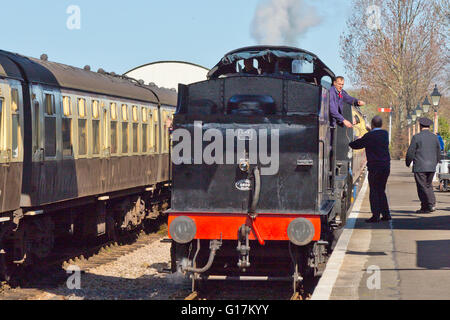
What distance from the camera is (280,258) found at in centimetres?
1095

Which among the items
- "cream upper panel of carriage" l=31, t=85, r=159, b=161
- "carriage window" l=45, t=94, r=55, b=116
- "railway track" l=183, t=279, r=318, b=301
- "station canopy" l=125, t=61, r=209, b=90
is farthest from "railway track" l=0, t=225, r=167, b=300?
"station canopy" l=125, t=61, r=209, b=90

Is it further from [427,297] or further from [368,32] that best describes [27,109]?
[368,32]

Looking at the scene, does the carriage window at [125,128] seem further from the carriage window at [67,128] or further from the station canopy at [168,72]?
the station canopy at [168,72]

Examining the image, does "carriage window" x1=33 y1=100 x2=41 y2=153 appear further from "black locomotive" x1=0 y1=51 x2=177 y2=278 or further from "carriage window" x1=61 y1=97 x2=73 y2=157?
"carriage window" x1=61 y1=97 x2=73 y2=157

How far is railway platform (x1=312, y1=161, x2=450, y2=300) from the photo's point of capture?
27.6 ft

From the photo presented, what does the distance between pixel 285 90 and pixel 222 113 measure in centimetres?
87

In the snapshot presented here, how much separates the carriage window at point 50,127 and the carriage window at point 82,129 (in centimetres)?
152

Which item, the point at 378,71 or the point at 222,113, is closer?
the point at 222,113

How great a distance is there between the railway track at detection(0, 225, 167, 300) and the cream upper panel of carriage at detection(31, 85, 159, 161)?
1946 mm

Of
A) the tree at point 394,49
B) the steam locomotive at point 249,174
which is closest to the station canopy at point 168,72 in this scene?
the tree at point 394,49

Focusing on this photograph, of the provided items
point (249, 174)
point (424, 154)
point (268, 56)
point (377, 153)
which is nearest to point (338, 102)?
point (268, 56)

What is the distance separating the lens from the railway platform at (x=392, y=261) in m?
8.42
